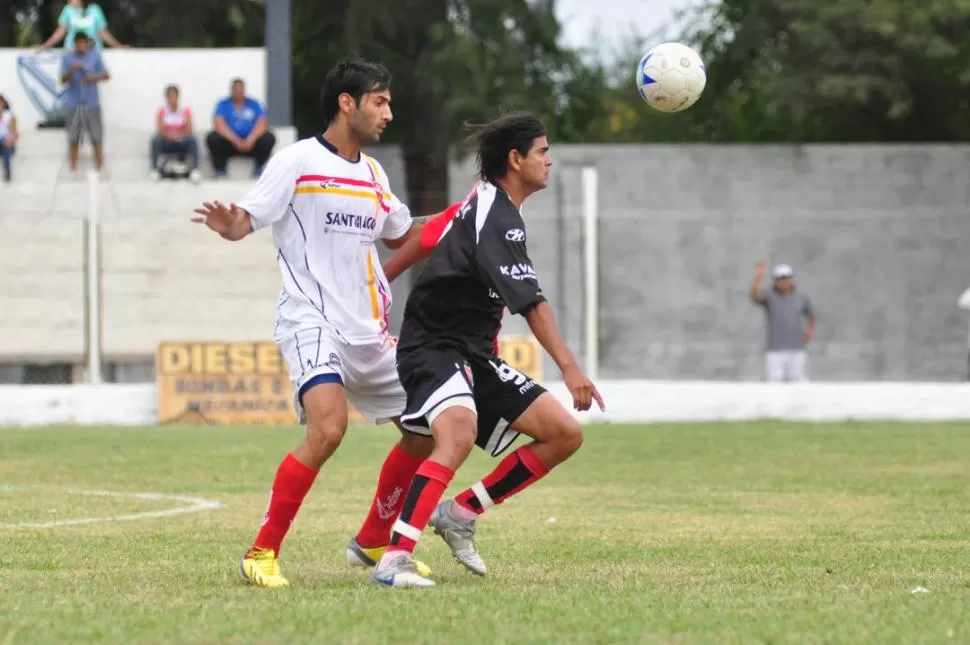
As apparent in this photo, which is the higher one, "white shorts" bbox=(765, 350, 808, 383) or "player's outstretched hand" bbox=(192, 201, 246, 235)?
"player's outstretched hand" bbox=(192, 201, 246, 235)

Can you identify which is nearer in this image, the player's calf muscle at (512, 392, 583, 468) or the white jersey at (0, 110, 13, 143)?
the player's calf muscle at (512, 392, 583, 468)

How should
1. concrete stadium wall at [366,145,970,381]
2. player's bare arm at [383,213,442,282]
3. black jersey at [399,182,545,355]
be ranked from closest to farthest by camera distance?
black jersey at [399,182,545,355]
player's bare arm at [383,213,442,282]
concrete stadium wall at [366,145,970,381]

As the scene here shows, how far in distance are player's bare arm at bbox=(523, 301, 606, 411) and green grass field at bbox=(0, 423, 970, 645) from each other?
0.75 metres

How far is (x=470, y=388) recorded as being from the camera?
24.7 ft

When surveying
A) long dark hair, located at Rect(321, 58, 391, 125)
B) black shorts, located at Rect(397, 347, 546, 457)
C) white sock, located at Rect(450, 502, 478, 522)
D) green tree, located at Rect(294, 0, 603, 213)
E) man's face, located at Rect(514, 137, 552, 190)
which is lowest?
white sock, located at Rect(450, 502, 478, 522)

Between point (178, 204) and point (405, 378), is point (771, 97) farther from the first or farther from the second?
point (405, 378)

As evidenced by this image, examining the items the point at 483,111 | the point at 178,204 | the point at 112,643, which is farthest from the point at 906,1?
the point at 112,643

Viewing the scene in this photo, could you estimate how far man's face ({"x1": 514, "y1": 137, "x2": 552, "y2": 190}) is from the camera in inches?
306

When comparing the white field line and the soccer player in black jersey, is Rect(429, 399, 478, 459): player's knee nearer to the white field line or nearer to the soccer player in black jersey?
the soccer player in black jersey

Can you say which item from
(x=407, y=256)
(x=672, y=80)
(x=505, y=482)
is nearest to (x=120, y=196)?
(x=672, y=80)

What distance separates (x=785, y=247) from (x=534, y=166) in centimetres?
1867

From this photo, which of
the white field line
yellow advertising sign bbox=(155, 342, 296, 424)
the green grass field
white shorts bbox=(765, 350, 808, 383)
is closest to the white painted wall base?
yellow advertising sign bbox=(155, 342, 296, 424)

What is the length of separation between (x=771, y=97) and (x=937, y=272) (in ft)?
14.2

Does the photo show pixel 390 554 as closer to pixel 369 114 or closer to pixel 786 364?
pixel 369 114
